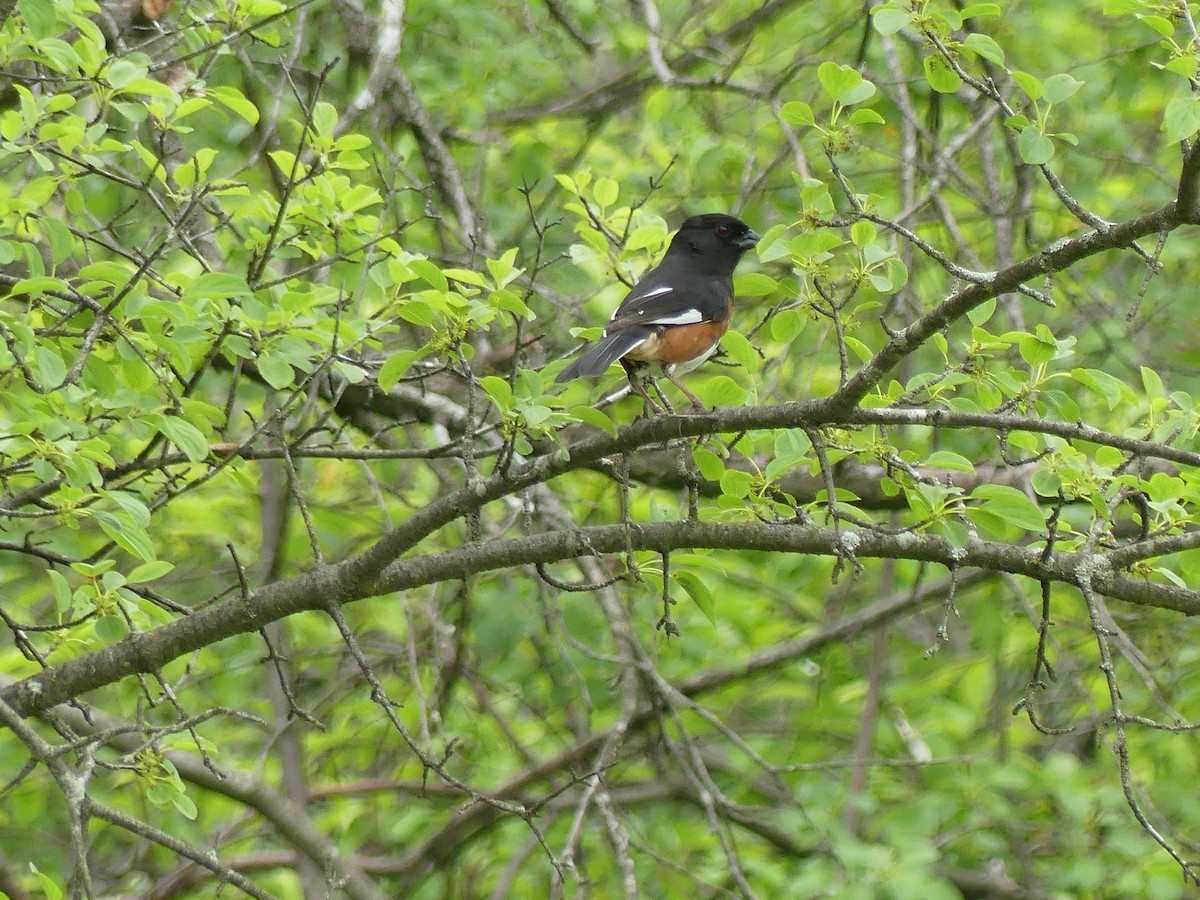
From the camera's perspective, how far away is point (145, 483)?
3.84m

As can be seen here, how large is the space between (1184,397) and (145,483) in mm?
2716

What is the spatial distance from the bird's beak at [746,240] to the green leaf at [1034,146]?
2.82 meters

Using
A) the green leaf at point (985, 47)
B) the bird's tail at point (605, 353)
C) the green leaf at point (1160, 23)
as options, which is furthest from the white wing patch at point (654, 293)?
the green leaf at point (1160, 23)

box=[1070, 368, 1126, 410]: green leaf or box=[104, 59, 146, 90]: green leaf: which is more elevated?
box=[104, 59, 146, 90]: green leaf

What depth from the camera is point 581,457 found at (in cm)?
297

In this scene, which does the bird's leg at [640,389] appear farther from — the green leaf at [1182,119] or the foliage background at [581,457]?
the green leaf at [1182,119]

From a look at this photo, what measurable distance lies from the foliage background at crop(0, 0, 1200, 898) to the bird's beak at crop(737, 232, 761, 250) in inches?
20.4

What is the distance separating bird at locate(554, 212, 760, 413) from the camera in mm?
3859

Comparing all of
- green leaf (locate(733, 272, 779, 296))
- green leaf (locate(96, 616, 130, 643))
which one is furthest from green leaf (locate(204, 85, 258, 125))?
green leaf (locate(733, 272, 779, 296))

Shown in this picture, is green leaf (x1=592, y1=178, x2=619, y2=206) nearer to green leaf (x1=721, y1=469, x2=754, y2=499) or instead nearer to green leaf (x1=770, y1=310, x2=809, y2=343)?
green leaf (x1=770, y1=310, x2=809, y2=343)

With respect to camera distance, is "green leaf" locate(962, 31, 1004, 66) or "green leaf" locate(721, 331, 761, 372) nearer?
"green leaf" locate(962, 31, 1004, 66)

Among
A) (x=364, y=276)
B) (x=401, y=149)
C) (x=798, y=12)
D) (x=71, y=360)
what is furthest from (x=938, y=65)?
(x=798, y=12)

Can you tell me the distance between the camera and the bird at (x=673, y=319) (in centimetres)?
386

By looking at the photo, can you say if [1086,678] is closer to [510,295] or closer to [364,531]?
[364,531]
